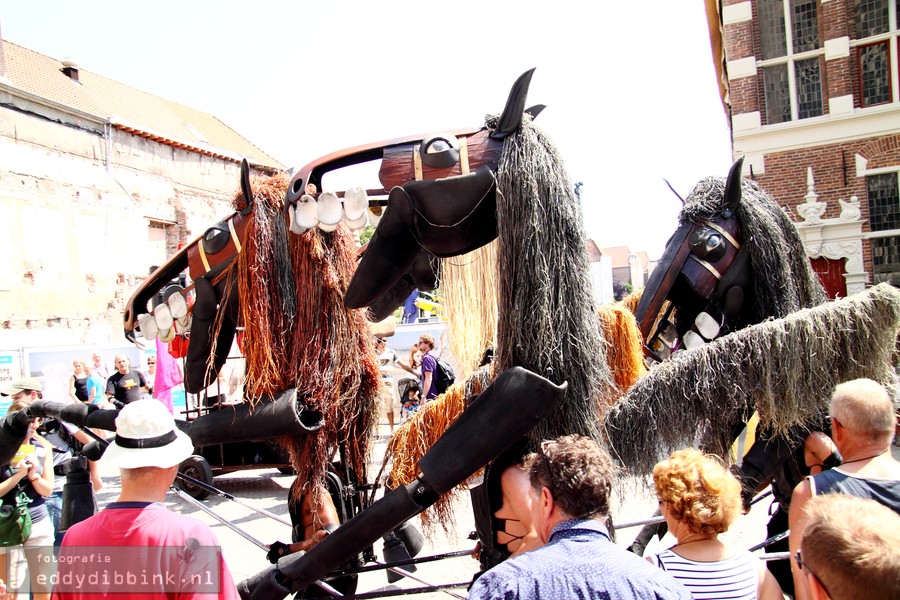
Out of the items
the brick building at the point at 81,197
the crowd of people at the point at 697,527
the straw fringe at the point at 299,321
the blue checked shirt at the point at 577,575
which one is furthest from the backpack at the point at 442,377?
the brick building at the point at 81,197

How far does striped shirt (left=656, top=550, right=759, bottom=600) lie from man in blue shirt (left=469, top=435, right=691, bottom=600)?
33cm

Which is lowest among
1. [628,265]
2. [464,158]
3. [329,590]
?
[329,590]

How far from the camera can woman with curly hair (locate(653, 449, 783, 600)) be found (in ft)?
5.31

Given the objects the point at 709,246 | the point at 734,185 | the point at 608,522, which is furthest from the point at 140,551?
the point at 734,185

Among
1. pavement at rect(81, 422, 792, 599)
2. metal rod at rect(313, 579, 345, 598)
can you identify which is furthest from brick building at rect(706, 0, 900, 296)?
metal rod at rect(313, 579, 345, 598)

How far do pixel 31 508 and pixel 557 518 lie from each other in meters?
3.55

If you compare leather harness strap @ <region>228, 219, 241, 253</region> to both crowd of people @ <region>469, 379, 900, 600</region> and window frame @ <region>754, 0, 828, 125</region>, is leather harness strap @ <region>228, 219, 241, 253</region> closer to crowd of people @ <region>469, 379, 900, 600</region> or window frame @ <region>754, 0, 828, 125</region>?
crowd of people @ <region>469, 379, 900, 600</region>

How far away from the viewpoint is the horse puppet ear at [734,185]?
2.62 m

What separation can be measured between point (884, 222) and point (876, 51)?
8.59 feet

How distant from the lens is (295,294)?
2596 mm

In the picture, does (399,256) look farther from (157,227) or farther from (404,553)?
(157,227)

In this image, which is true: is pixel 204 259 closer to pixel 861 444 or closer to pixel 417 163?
pixel 417 163

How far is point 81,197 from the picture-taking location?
16469mm

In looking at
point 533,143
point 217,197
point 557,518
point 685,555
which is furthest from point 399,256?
point 217,197
